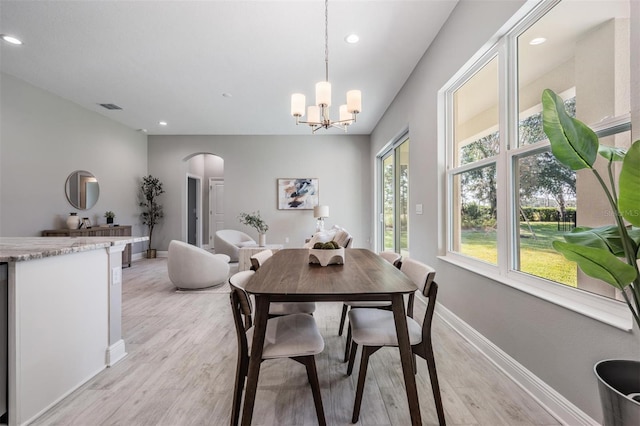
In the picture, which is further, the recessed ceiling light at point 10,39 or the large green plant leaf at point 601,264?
the recessed ceiling light at point 10,39

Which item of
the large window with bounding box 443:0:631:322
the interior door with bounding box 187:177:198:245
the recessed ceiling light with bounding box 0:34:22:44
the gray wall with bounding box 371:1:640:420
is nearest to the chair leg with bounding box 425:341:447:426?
the gray wall with bounding box 371:1:640:420

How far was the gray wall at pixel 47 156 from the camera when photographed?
11.9ft

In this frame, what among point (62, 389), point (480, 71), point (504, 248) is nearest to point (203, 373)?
point (62, 389)

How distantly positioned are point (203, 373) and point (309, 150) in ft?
17.2

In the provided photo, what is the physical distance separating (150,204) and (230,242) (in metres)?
2.38

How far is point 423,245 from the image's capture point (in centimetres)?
323

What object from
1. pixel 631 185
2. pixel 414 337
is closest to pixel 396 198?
pixel 414 337

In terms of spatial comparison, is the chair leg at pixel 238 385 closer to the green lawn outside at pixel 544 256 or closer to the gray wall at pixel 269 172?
the green lawn outside at pixel 544 256

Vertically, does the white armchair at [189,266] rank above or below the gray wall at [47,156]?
below

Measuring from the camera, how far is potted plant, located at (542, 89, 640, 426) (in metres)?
0.79

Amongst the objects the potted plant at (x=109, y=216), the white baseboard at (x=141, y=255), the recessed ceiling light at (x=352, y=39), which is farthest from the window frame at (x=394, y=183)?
the potted plant at (x=109, y=216)

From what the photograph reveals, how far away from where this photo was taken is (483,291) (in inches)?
81.0

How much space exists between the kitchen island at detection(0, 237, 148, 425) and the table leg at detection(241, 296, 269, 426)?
1.20 metres

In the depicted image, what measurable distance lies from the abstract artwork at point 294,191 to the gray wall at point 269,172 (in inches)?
4.9
